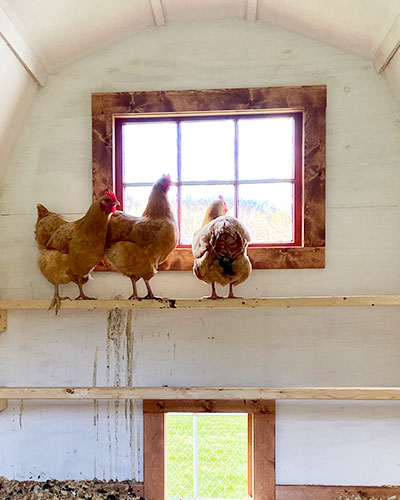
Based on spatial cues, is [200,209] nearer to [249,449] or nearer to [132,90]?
[132,90]

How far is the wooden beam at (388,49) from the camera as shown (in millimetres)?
1277

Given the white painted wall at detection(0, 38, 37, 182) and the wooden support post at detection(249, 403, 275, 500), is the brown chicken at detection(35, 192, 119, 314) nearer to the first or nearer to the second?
the white painted wall at detection(0, 38, 37, 182)

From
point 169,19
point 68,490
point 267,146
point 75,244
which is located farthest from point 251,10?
point 68,490

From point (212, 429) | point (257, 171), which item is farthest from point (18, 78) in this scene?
point (212, 429)

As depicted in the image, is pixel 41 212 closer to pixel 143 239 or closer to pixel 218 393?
pixel 143 239

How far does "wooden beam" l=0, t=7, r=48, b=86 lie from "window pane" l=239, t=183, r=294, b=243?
100 centimetres

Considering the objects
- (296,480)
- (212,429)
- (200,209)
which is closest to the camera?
(296,480)

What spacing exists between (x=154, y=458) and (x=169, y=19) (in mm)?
1918

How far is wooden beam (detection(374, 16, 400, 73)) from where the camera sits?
128cm


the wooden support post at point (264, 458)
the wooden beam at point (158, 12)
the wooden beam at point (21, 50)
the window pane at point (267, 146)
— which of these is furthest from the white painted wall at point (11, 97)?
the wooden support post at point (264, 458)

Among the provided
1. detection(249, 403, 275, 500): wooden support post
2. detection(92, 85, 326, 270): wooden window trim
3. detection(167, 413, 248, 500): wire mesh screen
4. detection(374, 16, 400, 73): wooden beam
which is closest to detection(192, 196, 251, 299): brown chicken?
detection(92, 85, 326, 270): wooden window trim

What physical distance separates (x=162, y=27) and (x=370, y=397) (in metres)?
1.74

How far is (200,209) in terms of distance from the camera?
1.66m

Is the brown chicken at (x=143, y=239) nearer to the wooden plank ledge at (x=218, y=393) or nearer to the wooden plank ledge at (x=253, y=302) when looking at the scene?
the wooden plank ledge at (x=253, y=302)
